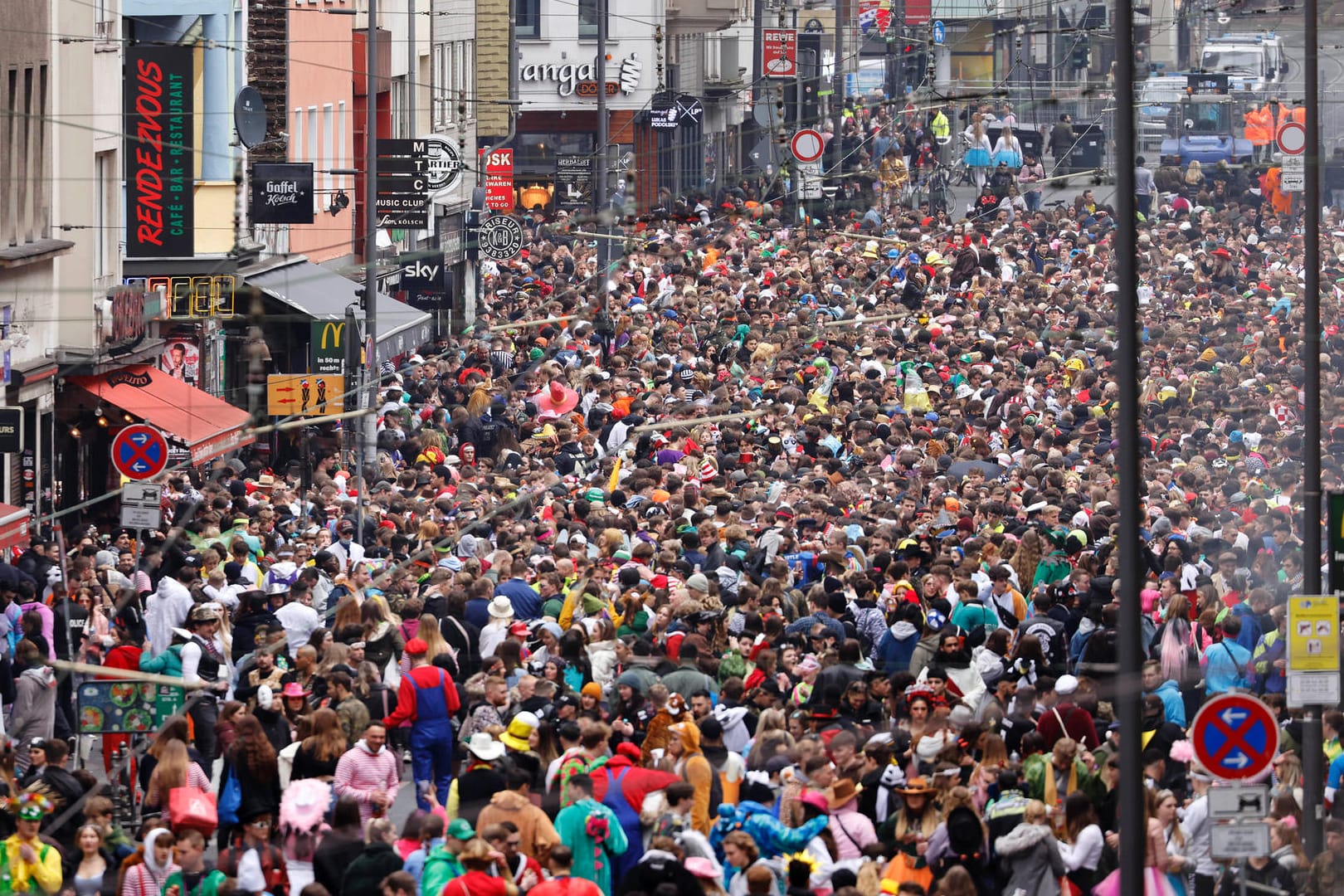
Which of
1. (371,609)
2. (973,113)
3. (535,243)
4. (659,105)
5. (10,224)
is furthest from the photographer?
(659,105)

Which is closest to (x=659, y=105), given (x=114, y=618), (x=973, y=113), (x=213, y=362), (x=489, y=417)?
(x=973, y=113)

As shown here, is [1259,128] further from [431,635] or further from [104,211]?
[431,635]

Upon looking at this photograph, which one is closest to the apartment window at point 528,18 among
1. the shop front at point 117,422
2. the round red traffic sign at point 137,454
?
the shop front at point 117,422

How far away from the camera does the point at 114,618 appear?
1800cm

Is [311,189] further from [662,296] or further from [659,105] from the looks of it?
[659,105]

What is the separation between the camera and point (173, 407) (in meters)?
28.3

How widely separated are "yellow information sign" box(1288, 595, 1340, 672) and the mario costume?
466 cm

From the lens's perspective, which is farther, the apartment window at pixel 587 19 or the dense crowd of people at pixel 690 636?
the apartment window at pixel 587 19

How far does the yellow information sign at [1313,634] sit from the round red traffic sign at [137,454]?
9.78 meters

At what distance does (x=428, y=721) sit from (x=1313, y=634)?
15.9 ft

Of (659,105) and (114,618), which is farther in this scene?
(659,105)

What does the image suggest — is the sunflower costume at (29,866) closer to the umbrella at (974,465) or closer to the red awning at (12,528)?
the red awning at (12,528)

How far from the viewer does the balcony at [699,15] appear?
7019 cm

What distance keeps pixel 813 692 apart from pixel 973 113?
42830 mm
